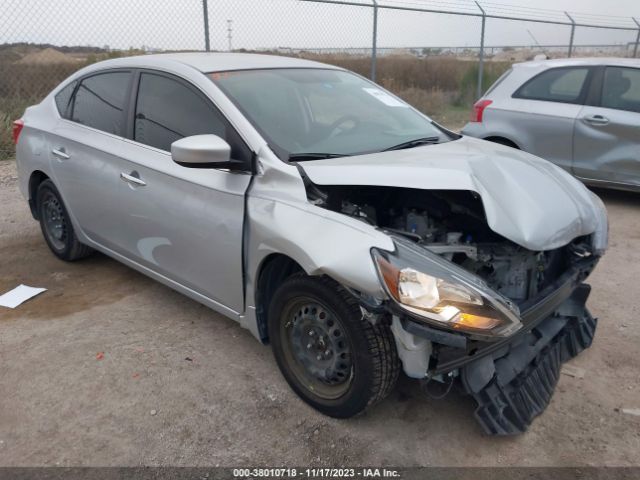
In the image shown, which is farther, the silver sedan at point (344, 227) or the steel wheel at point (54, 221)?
the steel wheel at point (54, 221)

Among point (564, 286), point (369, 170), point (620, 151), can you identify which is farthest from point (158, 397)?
point (620, 151)

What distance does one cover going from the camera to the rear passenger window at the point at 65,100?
434 centimetres

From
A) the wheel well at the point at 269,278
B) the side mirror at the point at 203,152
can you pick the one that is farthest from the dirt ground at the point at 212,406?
the side mirror at the point at 203,152

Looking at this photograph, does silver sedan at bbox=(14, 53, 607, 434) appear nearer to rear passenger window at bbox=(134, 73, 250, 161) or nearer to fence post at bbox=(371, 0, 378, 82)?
rear passenger window at bbox=(134, 73, 250, 161)

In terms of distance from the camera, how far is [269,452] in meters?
2.56

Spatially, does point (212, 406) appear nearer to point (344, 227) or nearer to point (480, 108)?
point (344, 227)

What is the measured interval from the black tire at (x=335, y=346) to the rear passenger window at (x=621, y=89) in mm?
4940

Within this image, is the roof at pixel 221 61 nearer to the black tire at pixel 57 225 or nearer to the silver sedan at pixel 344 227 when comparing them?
the silver sedan at pixel 344 227

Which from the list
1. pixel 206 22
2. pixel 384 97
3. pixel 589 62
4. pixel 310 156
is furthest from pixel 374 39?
pixel 310 156

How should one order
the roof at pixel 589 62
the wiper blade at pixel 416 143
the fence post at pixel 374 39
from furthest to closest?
the fence post at pixel 374 39 < the roof at pixel 589 62 < the wiper blade at pixel 416 143

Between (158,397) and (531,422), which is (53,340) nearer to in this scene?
(158,397)

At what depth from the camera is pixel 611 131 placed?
596 centimetres

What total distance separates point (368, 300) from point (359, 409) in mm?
596

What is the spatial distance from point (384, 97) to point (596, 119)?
3312 mm
